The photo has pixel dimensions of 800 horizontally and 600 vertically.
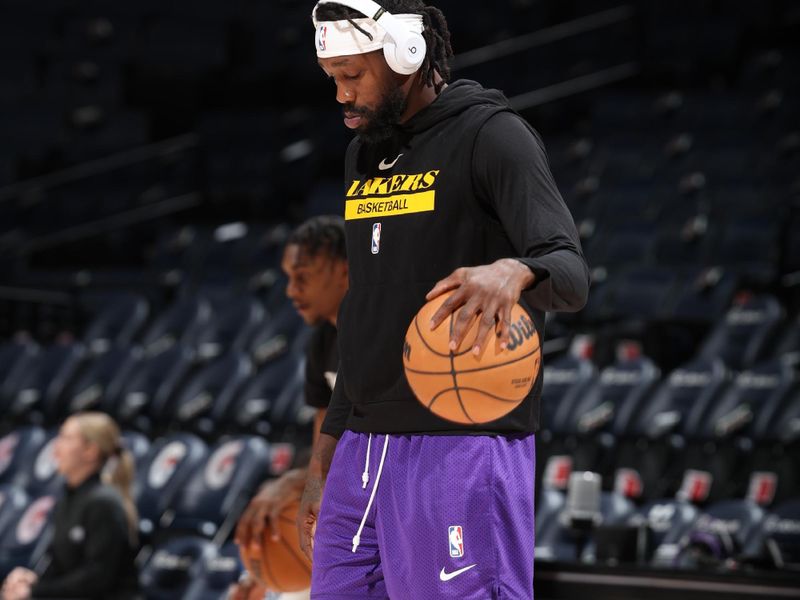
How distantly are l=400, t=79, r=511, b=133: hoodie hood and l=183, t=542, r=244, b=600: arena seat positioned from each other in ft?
11.2

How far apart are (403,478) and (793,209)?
20.4 ft

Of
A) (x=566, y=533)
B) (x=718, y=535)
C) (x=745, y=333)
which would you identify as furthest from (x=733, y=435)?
(x=718, y=535)

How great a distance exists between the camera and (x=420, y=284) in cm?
222

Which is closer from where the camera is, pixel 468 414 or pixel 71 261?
pixel 468 414

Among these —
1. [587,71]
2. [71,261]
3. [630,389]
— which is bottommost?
[630,389]

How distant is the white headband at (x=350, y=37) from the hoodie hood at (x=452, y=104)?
0.12 m

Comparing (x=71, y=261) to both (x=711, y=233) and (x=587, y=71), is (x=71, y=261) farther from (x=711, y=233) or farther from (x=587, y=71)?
(x=711, y=233)

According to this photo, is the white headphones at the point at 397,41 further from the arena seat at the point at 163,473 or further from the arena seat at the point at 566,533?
the arena seat at the point at 163,473

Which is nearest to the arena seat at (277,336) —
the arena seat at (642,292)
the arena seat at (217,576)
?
the arena seat at (642,292)

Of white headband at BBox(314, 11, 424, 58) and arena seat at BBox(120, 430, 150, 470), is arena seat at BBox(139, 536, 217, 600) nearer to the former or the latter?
arena seat at BBox(120, 430, 150, 470)

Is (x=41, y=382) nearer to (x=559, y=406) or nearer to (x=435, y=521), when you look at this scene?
(x=559, y=406)

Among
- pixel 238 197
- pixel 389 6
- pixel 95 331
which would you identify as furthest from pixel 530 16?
pixel 389 6

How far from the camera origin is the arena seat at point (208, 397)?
764 cm

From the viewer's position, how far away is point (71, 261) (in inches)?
439
